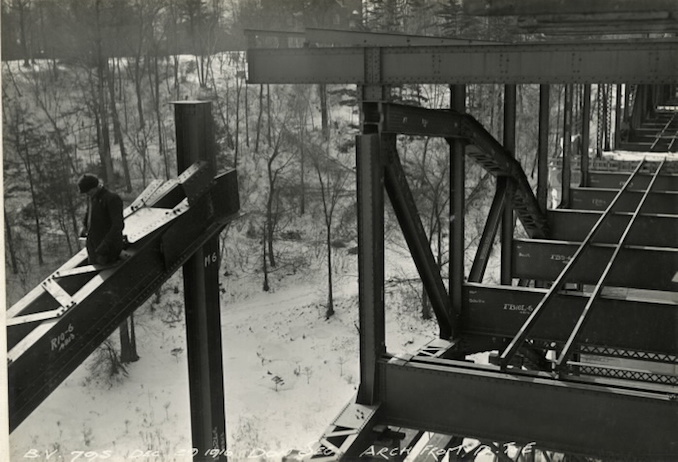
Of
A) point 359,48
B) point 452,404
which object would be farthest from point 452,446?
point 359,48

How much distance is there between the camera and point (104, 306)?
197 inches

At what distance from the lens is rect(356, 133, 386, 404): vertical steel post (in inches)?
287

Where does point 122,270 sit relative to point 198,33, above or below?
below

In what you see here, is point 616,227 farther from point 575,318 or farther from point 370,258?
point 370,258

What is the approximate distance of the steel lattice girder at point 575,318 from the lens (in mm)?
8844

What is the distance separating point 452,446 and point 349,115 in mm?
38004

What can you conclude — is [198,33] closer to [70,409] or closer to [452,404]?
[70,409]

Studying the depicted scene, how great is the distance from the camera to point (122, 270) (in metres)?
5.16

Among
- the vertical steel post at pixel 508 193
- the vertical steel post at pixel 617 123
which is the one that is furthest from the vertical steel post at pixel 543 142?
the vertical steel post at pixel 617 123

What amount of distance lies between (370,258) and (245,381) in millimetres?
25142

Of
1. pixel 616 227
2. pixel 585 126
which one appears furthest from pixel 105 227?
pixel 585 126

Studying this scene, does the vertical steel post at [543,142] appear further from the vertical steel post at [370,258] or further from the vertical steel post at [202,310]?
the vertical steel post at [202,310]

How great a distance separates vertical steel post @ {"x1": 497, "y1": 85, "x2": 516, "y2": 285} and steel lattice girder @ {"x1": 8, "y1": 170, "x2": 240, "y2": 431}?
6504 millimetres

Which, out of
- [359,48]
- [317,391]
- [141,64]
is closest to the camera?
[359,48]
